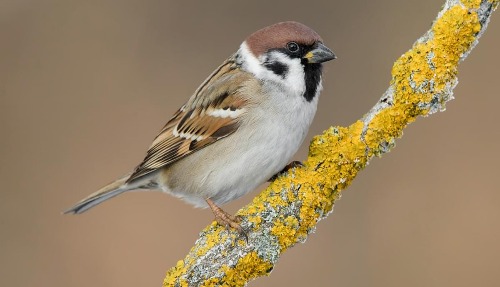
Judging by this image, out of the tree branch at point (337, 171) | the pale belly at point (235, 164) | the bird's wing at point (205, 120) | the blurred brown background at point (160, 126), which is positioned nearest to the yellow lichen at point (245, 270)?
the tree branch at point (337, 171)

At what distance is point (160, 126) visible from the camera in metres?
4.15

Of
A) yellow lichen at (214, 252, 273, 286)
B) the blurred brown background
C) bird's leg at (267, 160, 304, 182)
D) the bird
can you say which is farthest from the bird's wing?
the blurred brown background

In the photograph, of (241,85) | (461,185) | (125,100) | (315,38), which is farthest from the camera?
(125,100)

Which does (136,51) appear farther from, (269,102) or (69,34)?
(269,102)

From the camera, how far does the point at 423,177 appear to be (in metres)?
3.94

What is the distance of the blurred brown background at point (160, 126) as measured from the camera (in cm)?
380

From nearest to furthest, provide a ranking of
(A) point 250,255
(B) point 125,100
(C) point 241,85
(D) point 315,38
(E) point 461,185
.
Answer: (A) point 250,255 < (D) point 315,38 < (C) point 241,85 < (E) point 461,185 < (B) point 125,100

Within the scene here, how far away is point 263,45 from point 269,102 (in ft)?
0.59

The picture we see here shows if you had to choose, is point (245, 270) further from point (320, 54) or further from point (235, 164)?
point (320, 54)

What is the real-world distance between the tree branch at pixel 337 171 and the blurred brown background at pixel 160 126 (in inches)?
61.1

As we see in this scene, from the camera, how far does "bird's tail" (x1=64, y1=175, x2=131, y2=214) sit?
296 cm

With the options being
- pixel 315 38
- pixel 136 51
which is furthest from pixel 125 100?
pixel 315 38

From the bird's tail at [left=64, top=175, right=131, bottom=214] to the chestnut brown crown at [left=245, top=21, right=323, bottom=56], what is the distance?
695 millimetres

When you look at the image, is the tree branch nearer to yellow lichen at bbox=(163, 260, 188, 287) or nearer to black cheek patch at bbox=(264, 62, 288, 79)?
yellow lichen at bbox=(163, 260, 188, 287)
